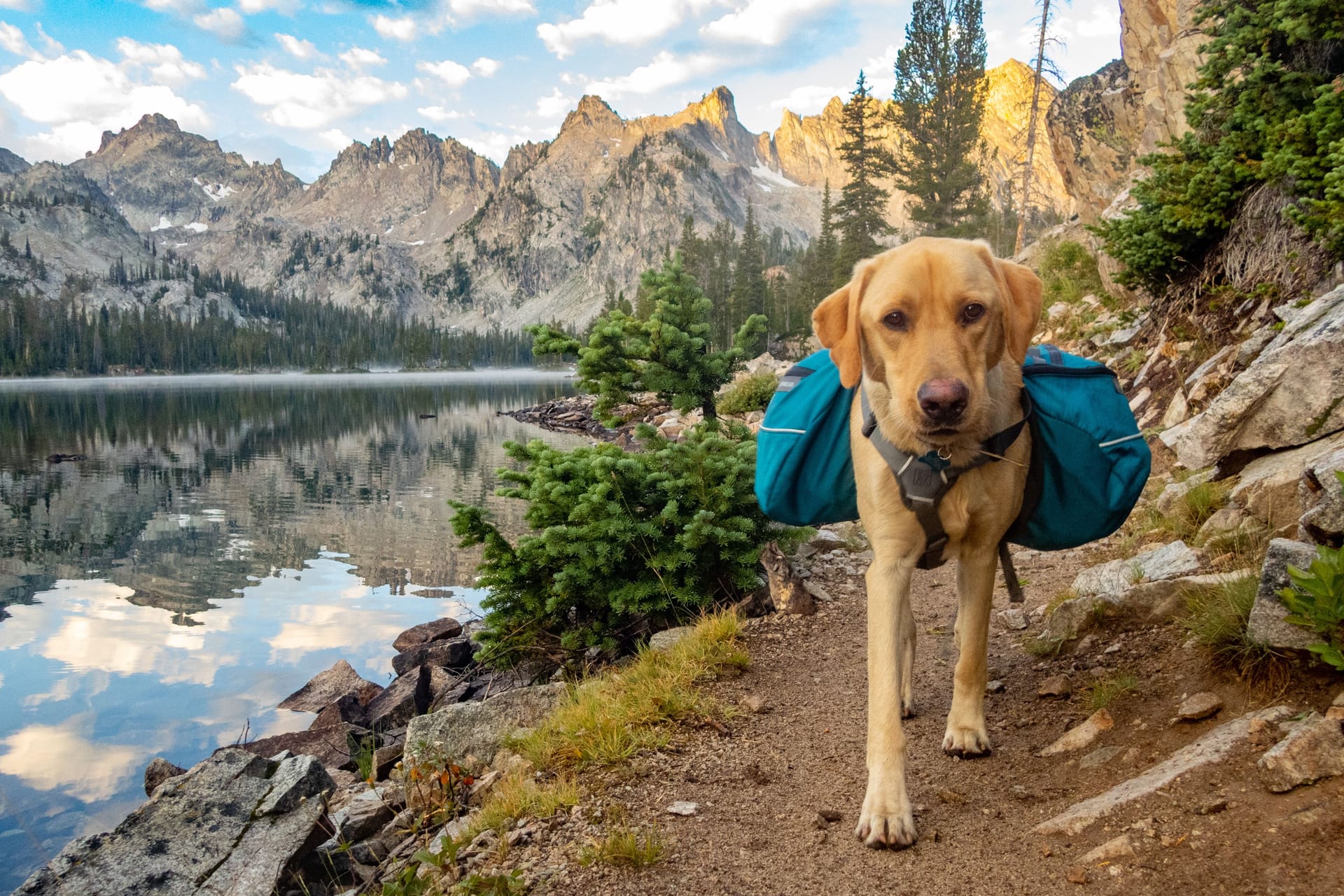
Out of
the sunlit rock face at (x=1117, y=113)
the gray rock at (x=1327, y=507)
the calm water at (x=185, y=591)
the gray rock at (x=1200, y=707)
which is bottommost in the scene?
the calm water at (x=185, y=591)

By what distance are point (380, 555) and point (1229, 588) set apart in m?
16.7

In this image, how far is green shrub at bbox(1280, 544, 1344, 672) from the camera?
284 cm

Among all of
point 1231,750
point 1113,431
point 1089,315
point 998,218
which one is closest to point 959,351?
point 1113,431

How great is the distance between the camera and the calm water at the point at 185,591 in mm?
9422

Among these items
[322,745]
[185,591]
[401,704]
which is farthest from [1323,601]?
[185,591]

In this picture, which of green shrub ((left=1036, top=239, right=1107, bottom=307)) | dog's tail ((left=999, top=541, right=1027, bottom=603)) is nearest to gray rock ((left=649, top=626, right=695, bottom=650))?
dog's tail ((left=999, top=541, right=1027, bottom=603))

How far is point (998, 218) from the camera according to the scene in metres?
68.4

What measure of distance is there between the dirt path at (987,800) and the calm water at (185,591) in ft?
23.1

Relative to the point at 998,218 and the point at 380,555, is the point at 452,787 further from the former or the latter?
the point at 998,218

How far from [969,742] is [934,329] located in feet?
6.96

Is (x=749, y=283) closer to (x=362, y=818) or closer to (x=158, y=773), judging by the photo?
(x=158, y=773)

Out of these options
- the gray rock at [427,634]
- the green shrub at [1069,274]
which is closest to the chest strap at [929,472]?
the gray rock at [427,634]

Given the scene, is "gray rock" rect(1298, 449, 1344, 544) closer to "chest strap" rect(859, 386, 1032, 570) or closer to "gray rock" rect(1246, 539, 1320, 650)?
"gray rock" rect(1246, 539, 1320, 650)

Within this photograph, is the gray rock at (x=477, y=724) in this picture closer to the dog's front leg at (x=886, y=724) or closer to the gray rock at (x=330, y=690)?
the dog's front leg at (x=886, y=724)
